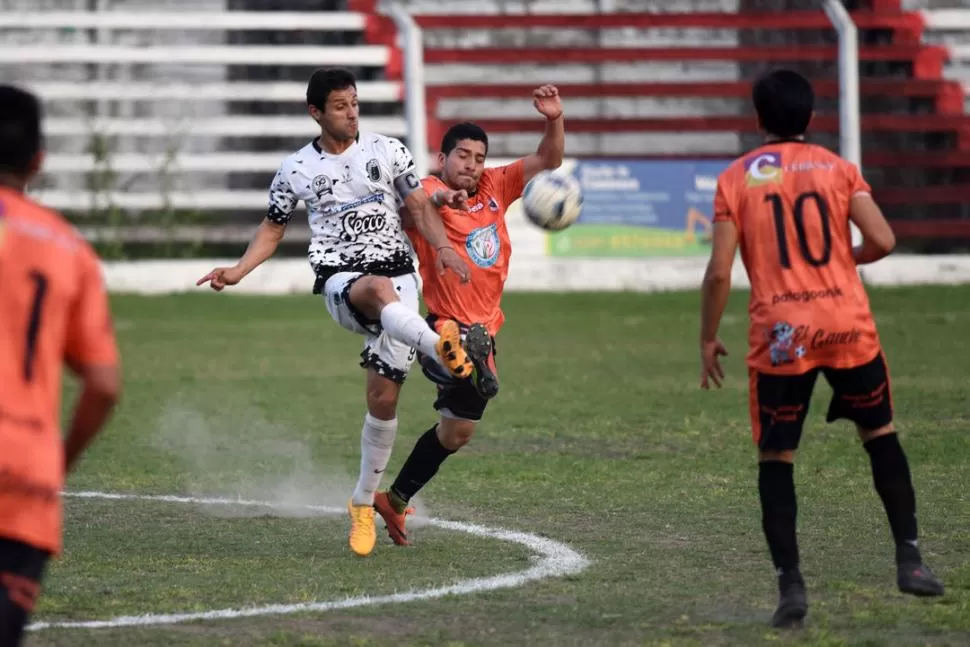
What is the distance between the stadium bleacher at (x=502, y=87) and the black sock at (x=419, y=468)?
57.5 ft

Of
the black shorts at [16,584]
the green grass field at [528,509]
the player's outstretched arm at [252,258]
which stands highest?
the black shorts at [16,584]

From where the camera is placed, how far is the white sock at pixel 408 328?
7211 millimetres

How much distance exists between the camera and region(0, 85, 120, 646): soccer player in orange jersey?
3611 millimetres

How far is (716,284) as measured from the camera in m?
5.64

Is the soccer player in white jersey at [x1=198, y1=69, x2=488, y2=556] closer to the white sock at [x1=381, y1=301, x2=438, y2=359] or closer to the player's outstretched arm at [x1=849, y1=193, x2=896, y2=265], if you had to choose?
the white sock at [x1=381, y1=301, x2=438, y2=359]

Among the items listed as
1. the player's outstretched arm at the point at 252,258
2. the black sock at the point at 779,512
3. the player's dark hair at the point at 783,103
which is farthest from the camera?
the player's outstretched arm at the point at 252,258

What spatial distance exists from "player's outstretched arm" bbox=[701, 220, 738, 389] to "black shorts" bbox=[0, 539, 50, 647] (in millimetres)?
2667

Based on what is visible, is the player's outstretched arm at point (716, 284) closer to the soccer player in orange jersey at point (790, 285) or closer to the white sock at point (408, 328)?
the soccer player in orange jersey at point (790, 285)

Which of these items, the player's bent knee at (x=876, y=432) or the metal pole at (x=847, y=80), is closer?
the player's bent knee at (x=876, y=432)

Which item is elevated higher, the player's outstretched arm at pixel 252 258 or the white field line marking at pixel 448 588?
the player's outstretched arm at pixel 252 258

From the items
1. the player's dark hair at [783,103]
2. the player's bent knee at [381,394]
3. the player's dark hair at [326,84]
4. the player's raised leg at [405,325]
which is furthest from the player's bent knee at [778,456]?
the player's dark hair at [326,84]

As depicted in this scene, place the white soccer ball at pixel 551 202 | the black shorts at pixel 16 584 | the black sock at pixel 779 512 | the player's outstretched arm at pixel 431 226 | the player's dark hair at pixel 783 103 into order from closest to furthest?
1. the black shorts at pixel 16 584
2. the black sock at pixel 779 512
3. the player's dark hair at pixel 783 103
4. the player's outstretched arm at pixel 431 226
5. the white soccer ball at pixel 551 202

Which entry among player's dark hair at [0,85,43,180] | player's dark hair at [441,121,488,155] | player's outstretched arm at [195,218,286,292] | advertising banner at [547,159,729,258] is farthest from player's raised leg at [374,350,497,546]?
advertising banner at [547,159,729,258]

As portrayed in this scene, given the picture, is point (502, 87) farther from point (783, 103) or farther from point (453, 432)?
point (783, 103)
